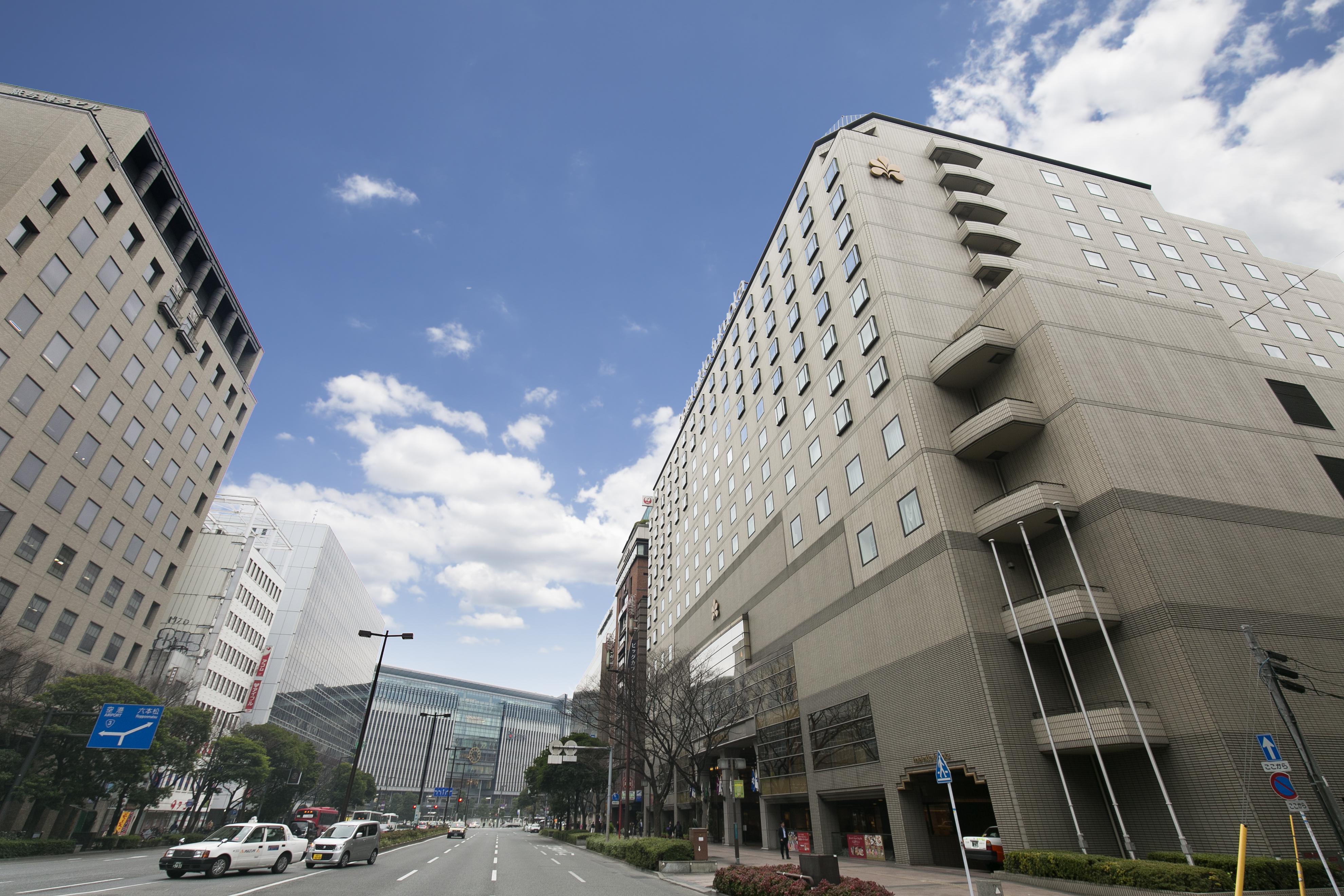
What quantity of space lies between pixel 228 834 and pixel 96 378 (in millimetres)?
38476

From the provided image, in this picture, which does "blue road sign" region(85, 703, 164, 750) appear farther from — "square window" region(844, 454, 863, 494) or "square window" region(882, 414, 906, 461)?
"square window" region(882, 414, 906, 461)

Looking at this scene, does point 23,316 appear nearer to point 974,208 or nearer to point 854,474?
point 854,474

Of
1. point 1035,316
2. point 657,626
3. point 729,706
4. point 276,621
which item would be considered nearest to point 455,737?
point 276,621

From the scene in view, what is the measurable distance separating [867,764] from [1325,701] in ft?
51.3

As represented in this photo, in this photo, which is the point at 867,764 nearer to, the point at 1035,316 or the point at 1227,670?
the point at 1227,670

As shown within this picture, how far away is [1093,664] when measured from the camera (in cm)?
2177

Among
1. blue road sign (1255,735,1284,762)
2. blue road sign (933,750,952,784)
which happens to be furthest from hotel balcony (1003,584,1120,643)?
blue road sign (933,750,952,784)

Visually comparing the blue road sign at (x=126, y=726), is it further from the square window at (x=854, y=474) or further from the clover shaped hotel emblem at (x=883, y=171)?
the clover shaped hotel emblem at (x=883, y=171)

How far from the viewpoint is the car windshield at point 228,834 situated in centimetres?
1894

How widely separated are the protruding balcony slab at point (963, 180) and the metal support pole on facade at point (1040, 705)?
992 inches

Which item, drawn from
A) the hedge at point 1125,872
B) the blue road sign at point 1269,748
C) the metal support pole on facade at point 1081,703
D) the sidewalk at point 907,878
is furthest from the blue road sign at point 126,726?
the blue road sign at point 1269,748

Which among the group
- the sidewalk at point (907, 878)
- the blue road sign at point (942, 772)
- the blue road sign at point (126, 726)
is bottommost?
the sidewalk at point (907, 878)

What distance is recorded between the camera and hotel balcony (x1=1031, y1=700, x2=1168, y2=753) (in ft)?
62.2

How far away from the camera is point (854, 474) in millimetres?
32312
